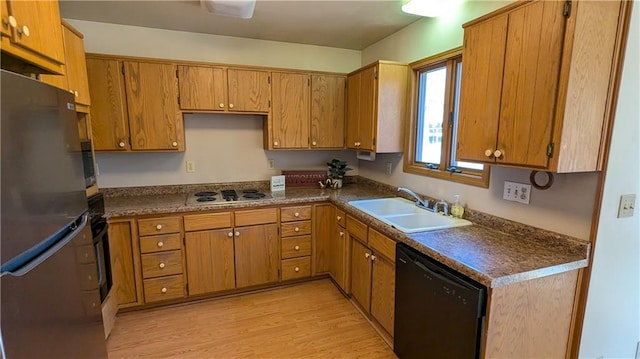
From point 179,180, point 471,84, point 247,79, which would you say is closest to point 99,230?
point 179,180

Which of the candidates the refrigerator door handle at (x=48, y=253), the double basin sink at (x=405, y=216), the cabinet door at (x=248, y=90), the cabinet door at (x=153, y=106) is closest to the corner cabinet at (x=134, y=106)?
the cabinet door at (x=153, y=106)

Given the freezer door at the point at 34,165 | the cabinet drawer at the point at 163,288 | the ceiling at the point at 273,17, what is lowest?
the cabinet drawer at the point at 163,288

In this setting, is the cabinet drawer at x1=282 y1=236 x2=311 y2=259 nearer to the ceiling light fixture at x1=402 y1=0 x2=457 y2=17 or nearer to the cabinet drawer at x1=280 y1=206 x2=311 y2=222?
the cabinet drawer at x1=280 y1=206 x2=311 y2=222

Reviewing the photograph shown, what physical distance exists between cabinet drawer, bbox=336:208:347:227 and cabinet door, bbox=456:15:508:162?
116cm

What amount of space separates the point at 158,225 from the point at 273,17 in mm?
1977

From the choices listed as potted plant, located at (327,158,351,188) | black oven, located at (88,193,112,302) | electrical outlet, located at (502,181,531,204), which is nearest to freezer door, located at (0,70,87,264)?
black oven, located at (88,193,112,302)

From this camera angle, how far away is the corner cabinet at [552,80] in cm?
128

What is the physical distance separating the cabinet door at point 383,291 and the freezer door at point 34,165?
1.76 meters

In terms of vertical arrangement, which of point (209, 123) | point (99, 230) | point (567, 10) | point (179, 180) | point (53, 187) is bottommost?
point (99, 230)

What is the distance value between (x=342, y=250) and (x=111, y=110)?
90.8 inches

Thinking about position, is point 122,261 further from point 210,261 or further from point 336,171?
point 336,171

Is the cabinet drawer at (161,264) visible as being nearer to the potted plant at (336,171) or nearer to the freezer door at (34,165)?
the freezer door at (34,165)

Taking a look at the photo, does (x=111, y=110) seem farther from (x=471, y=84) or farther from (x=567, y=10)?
(x=567, y=10)

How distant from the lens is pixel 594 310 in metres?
1.52
